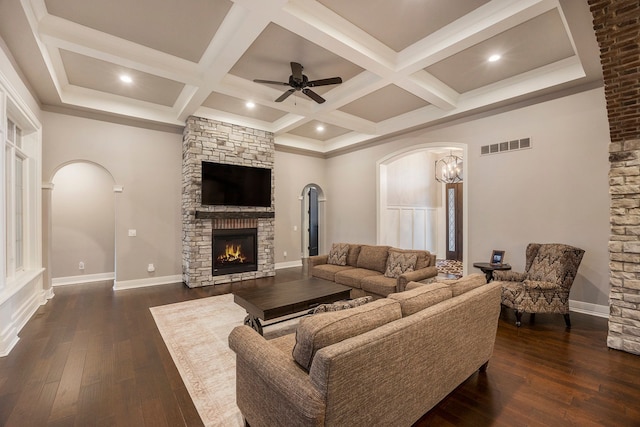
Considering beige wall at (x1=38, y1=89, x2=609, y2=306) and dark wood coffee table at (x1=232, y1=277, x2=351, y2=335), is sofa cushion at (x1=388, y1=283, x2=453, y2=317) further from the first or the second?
beige wall at (x1=38, y1=89, x2=609, y2=306)

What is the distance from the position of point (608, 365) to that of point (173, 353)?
4.31 metres

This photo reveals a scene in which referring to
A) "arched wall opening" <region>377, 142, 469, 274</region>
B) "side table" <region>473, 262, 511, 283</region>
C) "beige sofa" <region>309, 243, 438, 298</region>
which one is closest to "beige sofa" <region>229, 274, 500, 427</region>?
Result: "beige sofa" <region>309, 243, 438, 298</region>

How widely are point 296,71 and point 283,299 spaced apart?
3.01 meters

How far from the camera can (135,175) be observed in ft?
18.9

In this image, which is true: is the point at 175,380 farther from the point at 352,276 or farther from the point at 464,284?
the point at 352,276

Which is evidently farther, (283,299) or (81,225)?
(81,225)

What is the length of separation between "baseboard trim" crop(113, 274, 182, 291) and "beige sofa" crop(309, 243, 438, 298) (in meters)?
3.06

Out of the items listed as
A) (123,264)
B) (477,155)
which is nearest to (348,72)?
(477,155)

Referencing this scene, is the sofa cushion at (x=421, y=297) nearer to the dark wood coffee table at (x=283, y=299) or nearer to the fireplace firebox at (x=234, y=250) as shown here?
the dark wood coffee table at (x=283, y=299)

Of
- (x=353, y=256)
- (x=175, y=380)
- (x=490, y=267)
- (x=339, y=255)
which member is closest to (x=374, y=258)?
(x=353, y=256)

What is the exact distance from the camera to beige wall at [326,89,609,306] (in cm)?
404

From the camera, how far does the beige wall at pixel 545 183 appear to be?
13.3ft

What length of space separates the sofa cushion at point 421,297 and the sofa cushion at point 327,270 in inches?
111

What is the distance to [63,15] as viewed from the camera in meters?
3.15
